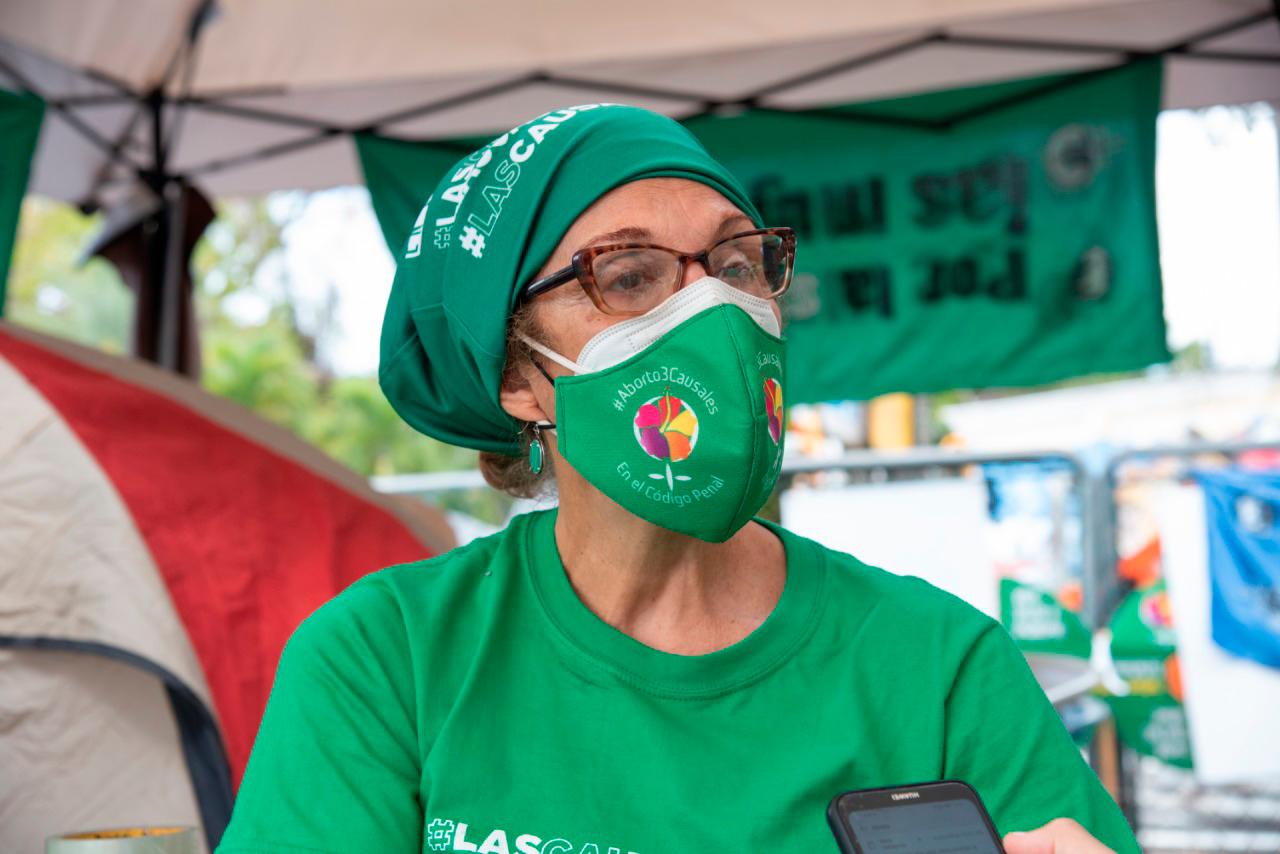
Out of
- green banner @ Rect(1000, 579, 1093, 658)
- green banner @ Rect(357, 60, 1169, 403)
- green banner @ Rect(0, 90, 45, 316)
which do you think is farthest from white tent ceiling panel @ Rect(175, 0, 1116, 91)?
green banner @ Rect(1000, 579, 1093, 658)

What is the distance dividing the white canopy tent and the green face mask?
376 centimetres

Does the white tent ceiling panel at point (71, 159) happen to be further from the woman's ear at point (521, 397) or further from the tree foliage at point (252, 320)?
the tree foliage at point (252, 320)

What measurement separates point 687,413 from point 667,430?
1.2 inches

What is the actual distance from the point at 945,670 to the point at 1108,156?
14.3 feet

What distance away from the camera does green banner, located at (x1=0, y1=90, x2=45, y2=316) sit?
15.8 feet

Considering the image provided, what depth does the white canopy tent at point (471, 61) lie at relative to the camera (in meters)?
5.17

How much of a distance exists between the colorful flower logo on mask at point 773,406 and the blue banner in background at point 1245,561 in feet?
13.4

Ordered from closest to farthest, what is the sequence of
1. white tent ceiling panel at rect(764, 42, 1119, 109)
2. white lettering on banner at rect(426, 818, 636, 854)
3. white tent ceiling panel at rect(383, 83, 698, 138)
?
white lettering on banner at rect(426, 818, 636, 854) → white tent ceiling panel at rect(764, 42, 1119, 109) → white tent ceiling panel at rect(383, 83, 698, 138)

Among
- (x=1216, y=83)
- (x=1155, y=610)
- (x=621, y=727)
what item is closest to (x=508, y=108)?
(x=1216, y=83)

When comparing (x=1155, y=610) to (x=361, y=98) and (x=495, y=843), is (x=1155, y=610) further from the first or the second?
(x=495, y=843)

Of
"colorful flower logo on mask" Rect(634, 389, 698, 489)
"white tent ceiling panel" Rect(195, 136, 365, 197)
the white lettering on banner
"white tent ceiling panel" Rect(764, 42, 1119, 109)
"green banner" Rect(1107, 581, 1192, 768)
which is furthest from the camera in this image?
"white tent ceiling panel" Rect(195, 136, 365, 197)

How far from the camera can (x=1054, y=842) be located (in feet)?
4.48

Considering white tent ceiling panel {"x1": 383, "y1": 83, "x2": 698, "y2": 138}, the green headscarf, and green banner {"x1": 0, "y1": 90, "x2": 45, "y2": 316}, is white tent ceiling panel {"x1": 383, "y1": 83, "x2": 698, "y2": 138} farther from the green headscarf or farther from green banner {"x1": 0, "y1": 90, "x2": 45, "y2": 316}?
the green headscarf

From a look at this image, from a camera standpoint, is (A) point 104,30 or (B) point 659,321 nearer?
(B) point 659,321
